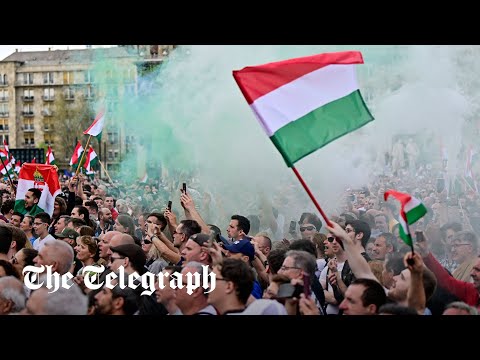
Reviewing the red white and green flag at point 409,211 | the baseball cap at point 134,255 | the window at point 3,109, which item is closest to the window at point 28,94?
the window at point 3,109

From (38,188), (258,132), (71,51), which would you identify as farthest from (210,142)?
(71,51)

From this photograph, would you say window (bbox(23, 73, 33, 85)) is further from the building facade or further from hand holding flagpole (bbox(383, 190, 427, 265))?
hand holding flagpole (bbox(383, 190, 427, 265))

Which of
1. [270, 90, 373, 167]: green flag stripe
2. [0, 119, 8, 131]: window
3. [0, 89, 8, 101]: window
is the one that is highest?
[0, 89, 8, 101]: window

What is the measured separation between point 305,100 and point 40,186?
576 centimetres

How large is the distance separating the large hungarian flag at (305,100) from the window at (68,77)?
69.3 meters

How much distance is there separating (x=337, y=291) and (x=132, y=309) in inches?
59.5

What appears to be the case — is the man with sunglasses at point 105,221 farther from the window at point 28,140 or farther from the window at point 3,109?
the window at point 28,140

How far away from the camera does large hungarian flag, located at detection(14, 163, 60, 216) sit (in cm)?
944

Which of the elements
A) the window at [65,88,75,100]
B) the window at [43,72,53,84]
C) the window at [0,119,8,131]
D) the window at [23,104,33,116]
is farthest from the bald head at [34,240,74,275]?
the window at [23,104,33,116]

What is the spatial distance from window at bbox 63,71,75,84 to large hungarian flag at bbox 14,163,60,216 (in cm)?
6356

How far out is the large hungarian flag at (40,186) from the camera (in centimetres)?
944

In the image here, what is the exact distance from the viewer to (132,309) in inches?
195

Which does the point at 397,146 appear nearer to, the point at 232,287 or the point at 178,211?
the point at 178,211

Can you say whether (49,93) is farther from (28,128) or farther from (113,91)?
(113,91)
